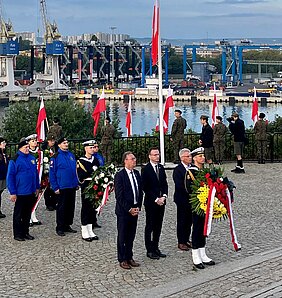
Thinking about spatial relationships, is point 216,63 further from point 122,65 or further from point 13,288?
point 13,288

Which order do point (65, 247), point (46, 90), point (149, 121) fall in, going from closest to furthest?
1. point (65, 247)
2. point (149, 121)
3. point (46, 90)

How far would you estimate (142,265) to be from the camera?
8.66 metres

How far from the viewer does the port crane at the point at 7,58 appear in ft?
408

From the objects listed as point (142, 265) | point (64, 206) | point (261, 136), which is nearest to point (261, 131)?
point (261, 136)

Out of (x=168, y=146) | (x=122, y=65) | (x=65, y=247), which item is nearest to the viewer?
(x=65, y=247)

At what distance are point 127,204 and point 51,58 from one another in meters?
128

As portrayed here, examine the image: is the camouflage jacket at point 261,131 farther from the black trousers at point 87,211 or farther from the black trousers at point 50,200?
the black trousers at point 87,211

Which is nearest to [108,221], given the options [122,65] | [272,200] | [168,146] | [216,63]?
[272,200]

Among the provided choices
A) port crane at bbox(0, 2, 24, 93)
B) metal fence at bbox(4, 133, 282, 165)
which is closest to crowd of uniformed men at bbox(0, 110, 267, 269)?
metal fence at bbox(4, 133, 282, 165)

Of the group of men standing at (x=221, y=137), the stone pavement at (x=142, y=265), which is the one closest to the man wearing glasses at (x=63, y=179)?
the stone pavement at (x=142, y=265)

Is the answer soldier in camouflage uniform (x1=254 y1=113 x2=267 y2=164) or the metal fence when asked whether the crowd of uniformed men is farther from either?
soldier in camouflage uniform (x1=254 y1=113 x2=267 y2=164)

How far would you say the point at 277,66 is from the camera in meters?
192

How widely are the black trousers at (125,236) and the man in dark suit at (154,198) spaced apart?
40 cm

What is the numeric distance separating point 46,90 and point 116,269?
396 feet
